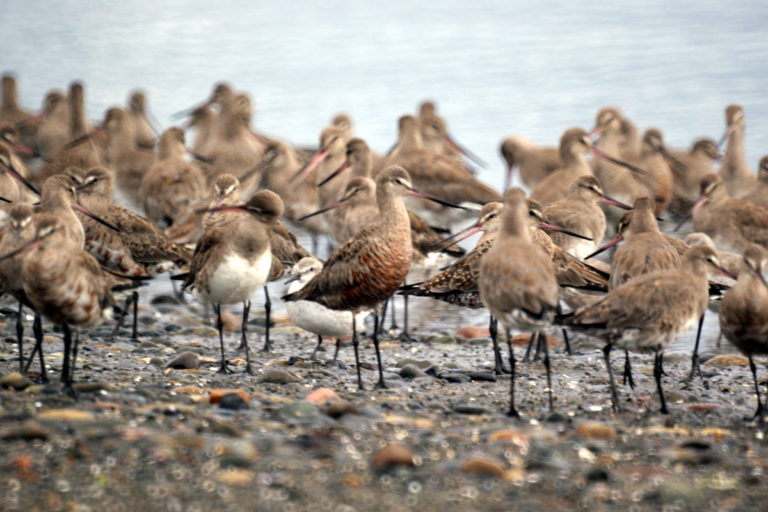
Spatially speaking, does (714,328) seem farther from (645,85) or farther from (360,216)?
(645,85)

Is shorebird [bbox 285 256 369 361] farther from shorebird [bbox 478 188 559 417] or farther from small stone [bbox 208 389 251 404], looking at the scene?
small stone [bbox 208 389 251 404]

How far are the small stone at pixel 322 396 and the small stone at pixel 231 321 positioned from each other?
2.78 meters

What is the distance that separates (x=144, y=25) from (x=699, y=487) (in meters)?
30.8

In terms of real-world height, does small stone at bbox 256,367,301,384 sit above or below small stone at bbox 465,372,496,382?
above

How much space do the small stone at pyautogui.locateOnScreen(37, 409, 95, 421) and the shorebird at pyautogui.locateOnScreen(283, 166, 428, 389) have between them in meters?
1.79

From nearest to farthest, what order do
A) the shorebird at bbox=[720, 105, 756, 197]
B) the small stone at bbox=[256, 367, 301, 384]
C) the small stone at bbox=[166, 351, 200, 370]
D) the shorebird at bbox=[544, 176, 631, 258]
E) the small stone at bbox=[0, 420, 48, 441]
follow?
1. the small stone at bbox=[0, 420, 48, 441]
2. the small stone at bbox=[256, 367, 301, 384]
3. the small stone at bbox=[166, 351, 200, 370]
4. the shorebird at bbox=[544, 176, 631, 258]
5. the shorebird at bbox=[720, 105, 756, 197]

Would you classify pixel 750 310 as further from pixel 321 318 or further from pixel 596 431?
pixel 321 318

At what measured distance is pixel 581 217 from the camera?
8797 mm

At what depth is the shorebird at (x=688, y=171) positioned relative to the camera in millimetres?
13180

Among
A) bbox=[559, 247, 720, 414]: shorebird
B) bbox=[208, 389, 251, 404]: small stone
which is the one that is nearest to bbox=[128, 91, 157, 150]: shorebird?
bbox=[208, 389, 251, 404]: small stone

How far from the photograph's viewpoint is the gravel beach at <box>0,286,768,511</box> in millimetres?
4395

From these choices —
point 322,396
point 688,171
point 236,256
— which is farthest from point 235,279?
point 688,171

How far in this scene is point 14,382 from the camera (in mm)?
5719

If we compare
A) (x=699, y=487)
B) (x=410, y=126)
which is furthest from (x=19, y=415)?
(x=410, y=126)
